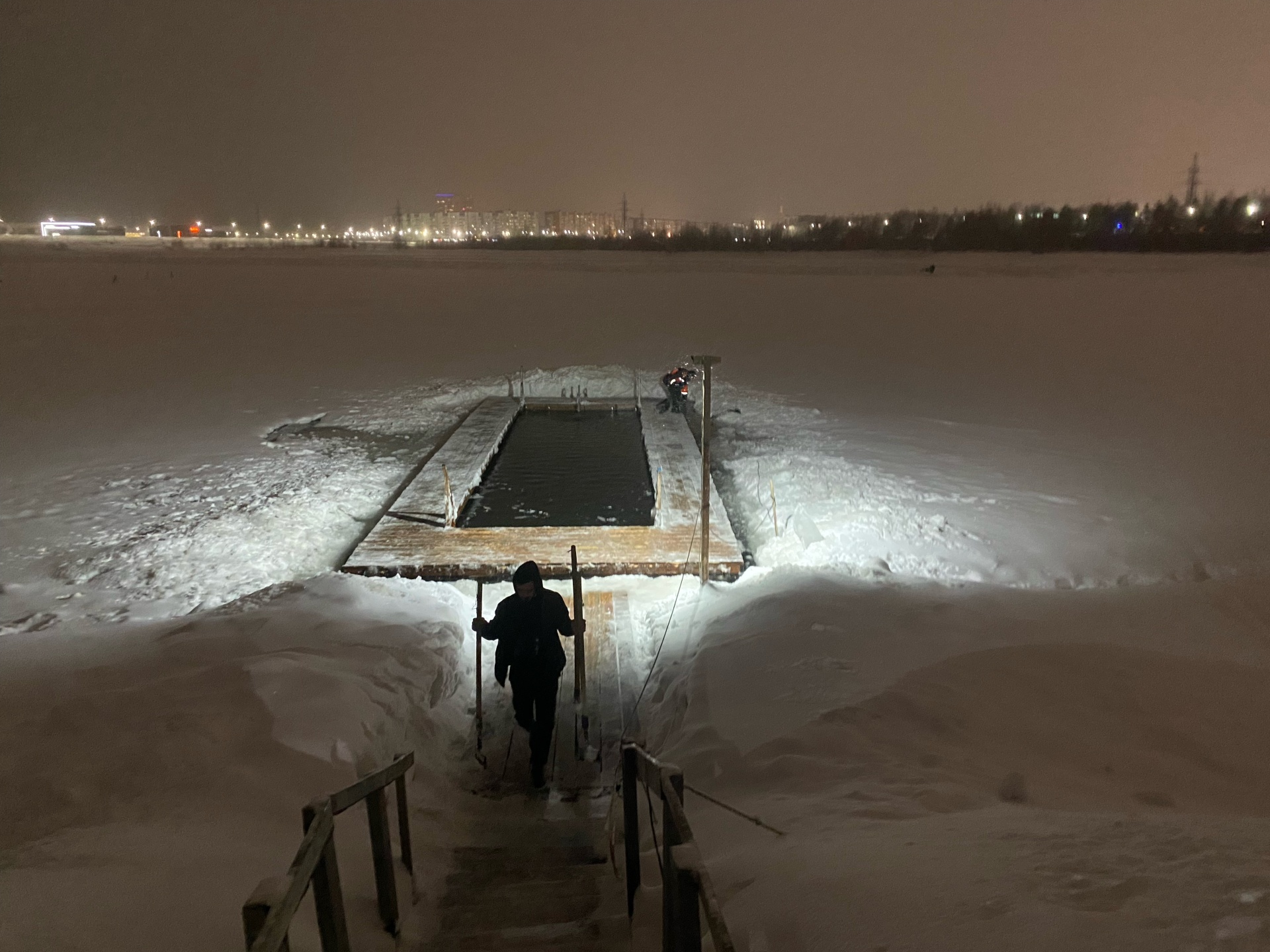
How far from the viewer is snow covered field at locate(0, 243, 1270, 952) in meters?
2.61

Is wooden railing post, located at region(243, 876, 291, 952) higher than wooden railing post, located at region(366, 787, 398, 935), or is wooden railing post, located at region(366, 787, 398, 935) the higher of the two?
wooden railing post, located at region(243, 876, 291, 952)

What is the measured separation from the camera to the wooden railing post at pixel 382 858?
2.93m

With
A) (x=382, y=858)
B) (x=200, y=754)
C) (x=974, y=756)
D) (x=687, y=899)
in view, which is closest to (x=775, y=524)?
(x=974, y=756)

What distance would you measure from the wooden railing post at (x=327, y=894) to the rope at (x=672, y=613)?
340 centimetres

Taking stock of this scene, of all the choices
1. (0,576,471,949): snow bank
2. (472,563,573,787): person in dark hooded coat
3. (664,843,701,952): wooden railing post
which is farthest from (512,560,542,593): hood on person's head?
(664,843,701,952): wooden railing post

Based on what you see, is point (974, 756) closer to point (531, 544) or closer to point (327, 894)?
point (327, 894)

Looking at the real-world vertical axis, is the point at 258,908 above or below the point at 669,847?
above

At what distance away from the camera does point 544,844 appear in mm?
4125

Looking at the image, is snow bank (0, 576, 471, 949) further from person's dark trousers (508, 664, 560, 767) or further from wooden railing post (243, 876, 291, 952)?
wooden railing post (243, 876, 291, 952)

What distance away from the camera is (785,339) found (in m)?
25.7

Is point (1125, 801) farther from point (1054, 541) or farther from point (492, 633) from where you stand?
point (1054, 541)

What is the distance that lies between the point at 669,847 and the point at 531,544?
5963mm

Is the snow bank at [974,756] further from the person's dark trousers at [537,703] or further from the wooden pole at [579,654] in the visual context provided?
the person's dark trousers at [537,703]

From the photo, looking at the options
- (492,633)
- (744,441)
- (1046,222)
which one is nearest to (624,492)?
(744,441)
